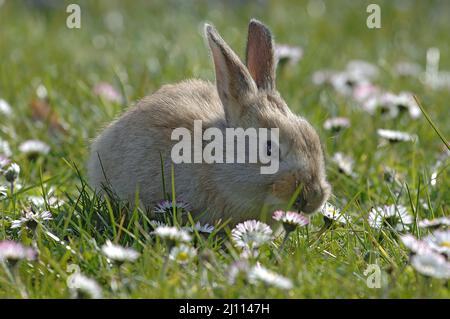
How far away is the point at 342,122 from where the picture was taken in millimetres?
5066

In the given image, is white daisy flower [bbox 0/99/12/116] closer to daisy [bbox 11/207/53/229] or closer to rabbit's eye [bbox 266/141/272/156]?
daisy [bbox 11/207/53/229]

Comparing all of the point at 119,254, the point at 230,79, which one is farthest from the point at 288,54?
the point at 119,254

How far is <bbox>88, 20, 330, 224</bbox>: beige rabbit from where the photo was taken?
394 cm

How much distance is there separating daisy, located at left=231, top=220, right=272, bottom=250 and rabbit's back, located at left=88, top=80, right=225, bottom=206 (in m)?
0.62

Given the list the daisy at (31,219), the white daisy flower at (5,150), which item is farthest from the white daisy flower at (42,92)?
the daisy at (31,219)

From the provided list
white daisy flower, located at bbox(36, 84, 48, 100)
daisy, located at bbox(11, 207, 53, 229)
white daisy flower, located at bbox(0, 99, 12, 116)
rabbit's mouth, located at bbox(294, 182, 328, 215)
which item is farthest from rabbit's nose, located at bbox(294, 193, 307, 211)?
white daisy flower, located at bbox(36, 84, 48, 100)

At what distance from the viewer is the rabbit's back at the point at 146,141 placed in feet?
13.7

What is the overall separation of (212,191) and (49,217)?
2.80 ft

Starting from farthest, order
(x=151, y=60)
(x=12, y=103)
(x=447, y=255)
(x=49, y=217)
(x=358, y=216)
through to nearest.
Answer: (x=151, y=60) → (x=12, y=103) → (x=358, y=216) → (x=49, y=217) → (x=447, y=255)

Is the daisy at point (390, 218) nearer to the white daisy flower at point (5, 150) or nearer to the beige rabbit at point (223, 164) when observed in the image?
the beige rabbit at point (223, 164)

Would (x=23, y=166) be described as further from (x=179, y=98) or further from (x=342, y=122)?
(x=342, y=122)

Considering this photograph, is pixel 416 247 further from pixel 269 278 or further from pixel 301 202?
pixel 301 202

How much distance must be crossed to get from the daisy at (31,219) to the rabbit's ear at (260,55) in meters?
1.42

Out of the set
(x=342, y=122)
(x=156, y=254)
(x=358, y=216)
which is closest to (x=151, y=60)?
(x=342, y=122)
